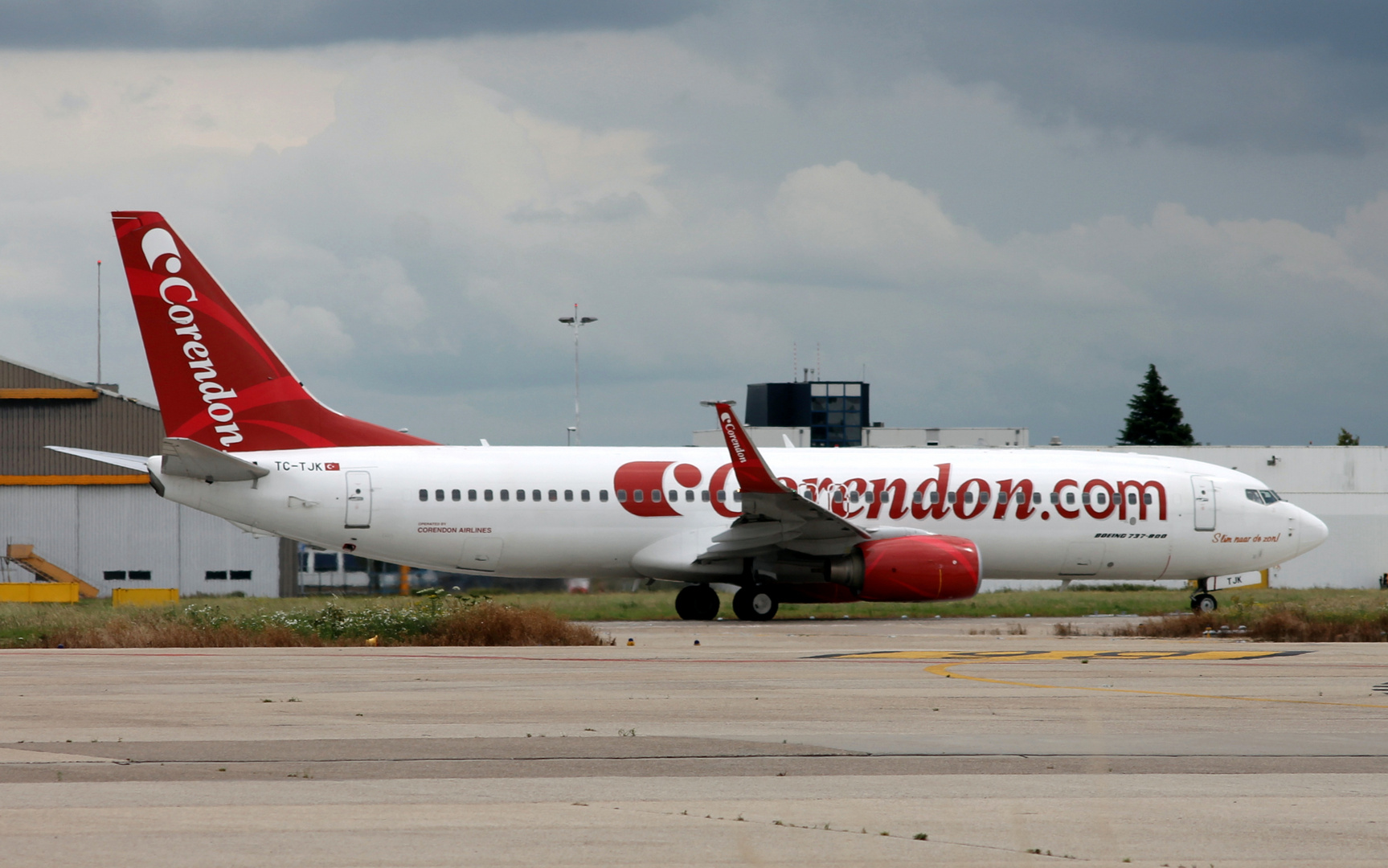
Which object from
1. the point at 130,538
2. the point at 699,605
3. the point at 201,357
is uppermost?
the point at 201,357

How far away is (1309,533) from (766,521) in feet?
41.5

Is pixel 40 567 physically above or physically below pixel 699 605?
above

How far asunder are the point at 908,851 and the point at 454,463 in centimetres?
2280

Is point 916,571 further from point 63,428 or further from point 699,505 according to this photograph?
point 63,428

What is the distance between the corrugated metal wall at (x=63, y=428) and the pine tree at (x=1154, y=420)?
73.3 metres

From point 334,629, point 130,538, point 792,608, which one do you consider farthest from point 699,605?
point 130,538

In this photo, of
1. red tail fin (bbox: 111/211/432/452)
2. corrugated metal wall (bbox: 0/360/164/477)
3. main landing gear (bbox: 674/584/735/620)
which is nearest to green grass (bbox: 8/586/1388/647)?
main landing gear (bbox: 674/584/735/620)

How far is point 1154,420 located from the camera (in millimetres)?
105938

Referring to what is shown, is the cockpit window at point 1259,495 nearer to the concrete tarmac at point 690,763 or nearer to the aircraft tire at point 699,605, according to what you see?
the aircraft tire at point 699,605

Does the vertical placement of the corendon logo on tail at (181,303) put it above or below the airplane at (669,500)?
above

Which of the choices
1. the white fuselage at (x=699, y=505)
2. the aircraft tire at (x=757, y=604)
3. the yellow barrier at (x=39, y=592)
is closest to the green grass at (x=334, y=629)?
the white fuselage at (x=699, y=505)

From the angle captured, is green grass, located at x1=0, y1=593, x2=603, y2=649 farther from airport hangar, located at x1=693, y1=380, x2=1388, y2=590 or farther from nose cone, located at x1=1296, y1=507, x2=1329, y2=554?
airport hangar, located at x1=693, y1=380, x2=1388, y2=590

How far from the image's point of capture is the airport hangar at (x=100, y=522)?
1885 inches

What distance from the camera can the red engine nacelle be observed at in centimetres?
2819
